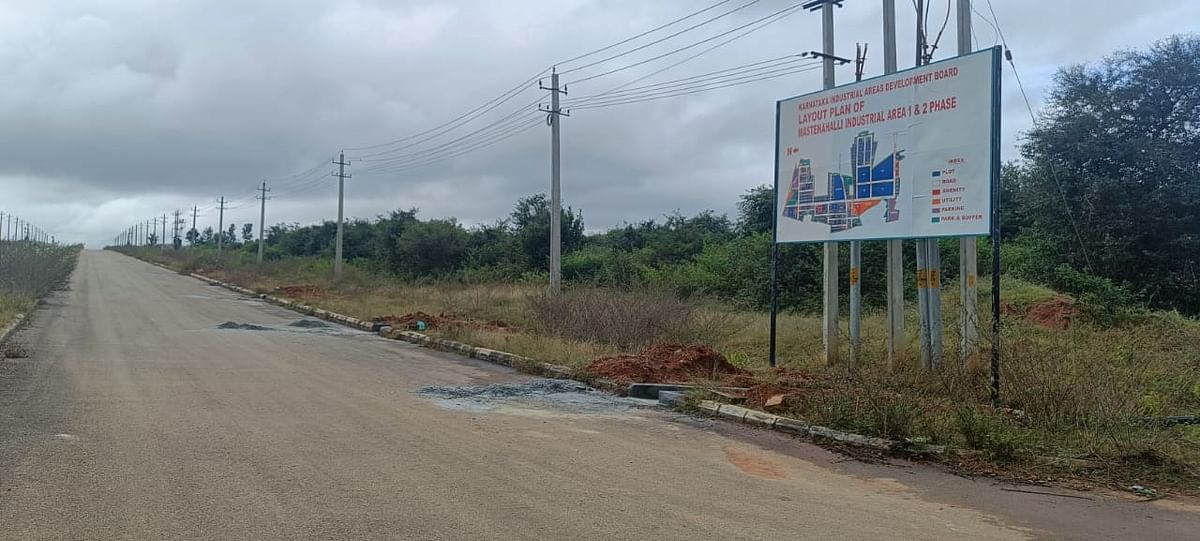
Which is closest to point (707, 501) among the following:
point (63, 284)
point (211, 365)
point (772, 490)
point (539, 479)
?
point (772, 490)

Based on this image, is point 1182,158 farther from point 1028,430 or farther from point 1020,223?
point 1028,430

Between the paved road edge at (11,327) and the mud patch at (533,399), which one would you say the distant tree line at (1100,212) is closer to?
the mud patch at (533,399)

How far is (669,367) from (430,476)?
606 centimetres

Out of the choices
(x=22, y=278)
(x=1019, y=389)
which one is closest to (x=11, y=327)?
(x=22, y=278)

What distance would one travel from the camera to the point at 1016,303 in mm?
20609

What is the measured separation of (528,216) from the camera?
5288 cm

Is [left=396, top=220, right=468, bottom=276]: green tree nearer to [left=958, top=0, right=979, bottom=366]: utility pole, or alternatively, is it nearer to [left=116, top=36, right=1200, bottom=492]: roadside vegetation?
[left=116, top=36, right=1200, bottom=492]: roadside vegetation

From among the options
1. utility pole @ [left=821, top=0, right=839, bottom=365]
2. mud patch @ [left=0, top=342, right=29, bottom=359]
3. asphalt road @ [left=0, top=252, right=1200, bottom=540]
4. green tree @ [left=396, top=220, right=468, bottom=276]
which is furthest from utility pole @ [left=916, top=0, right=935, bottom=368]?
green tree @ [left=396, top=220, right=468, bottom=276]

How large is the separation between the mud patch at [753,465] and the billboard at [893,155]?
401 cm

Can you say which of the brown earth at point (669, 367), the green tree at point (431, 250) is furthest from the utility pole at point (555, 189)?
the green tree at point (431, 250)

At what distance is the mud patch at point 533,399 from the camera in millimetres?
9844

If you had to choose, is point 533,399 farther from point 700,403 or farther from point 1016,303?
point 1016,303

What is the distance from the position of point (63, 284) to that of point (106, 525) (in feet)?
124

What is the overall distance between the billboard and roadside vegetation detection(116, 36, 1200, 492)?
1788 millimetres
